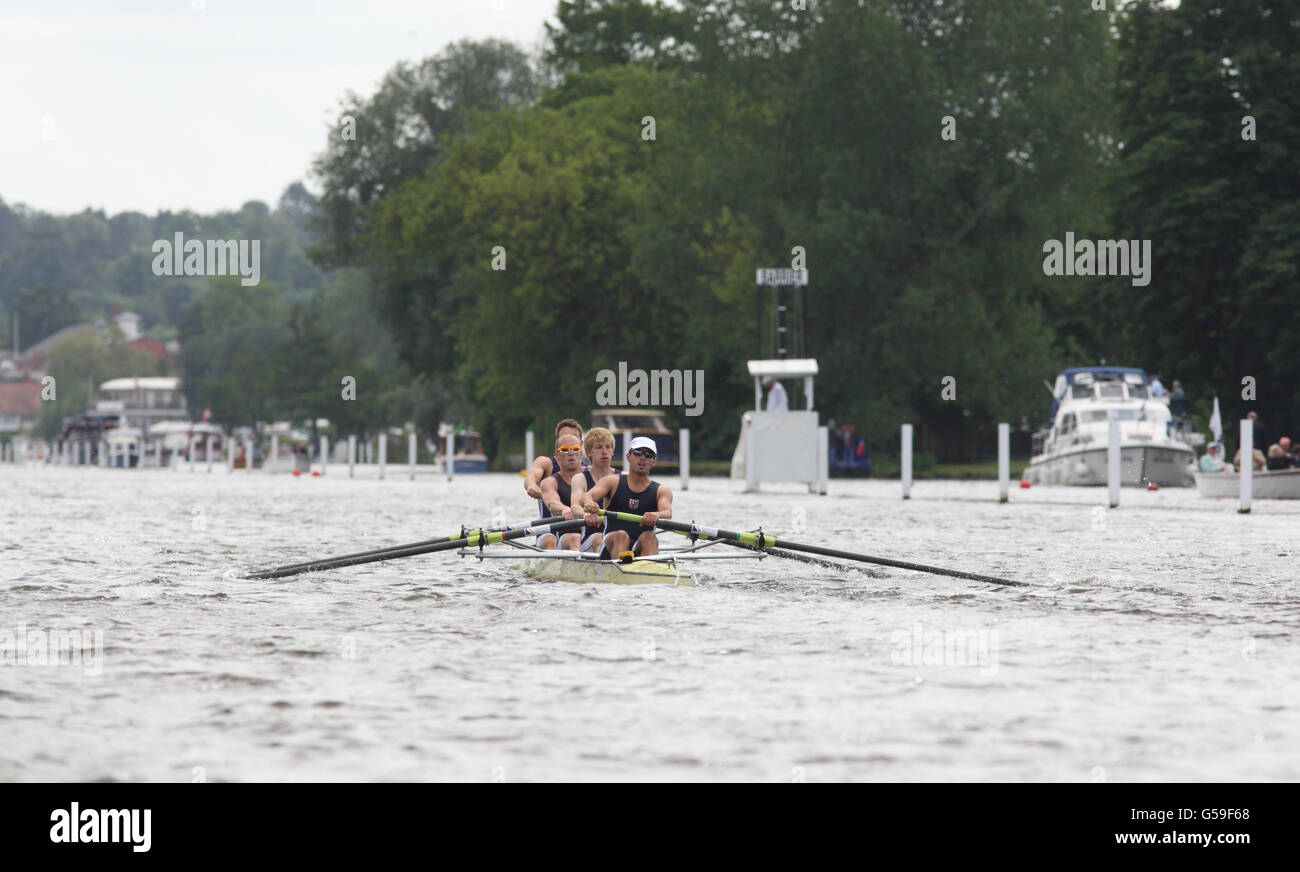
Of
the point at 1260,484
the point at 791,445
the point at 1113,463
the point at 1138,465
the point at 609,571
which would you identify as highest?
the point at 791,445

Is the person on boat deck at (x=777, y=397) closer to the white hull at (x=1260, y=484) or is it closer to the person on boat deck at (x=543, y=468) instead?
the white hull at (x=1260, y=484)

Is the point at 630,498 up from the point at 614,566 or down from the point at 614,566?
up

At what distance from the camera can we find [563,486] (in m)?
14.5

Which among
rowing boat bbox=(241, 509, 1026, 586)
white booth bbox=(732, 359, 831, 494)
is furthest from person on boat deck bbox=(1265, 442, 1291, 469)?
rowing boat bbox=(241, 509, 1026, 586)

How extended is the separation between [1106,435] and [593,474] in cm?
2964

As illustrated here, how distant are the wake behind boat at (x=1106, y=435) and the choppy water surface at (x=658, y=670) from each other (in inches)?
915

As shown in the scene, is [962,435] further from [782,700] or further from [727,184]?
[782,700]

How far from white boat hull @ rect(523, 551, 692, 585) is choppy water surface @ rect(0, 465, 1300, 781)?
276mm

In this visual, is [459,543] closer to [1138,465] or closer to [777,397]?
[777,397]

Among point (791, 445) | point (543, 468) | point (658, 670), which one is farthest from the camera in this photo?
point (791, 445)

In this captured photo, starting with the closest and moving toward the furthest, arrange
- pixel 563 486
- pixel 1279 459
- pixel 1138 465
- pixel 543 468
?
pixel 563 486 → pixel 543 468 → pixel 1279 459 → pixel 1138 465

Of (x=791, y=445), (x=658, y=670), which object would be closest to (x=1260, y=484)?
(x=791, y=445)

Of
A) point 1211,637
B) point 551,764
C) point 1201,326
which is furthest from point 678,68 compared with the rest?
point 551,764
